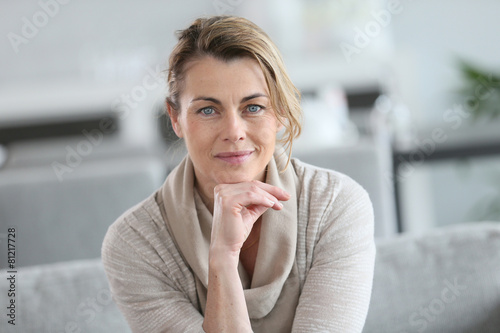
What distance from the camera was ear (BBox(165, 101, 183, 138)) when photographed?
30.4 inches

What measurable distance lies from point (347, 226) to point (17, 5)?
9.79ft

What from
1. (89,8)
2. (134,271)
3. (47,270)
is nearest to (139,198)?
(47,270)

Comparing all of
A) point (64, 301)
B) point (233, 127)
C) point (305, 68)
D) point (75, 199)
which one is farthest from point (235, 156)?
point (305, 68)

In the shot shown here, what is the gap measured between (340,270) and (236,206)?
0.50 feet

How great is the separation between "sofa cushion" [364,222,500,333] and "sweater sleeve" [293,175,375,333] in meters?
0.28

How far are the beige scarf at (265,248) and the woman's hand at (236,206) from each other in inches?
1.7

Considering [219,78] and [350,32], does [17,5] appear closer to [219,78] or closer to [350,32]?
[350,32]

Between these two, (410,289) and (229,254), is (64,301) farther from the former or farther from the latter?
(410,289)

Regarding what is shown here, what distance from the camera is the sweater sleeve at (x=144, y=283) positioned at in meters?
0.78

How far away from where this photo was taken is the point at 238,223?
2.41 ft

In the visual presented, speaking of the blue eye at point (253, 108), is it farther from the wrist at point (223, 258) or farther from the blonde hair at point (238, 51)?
the wrist at point (223, 258)

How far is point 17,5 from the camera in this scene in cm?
332

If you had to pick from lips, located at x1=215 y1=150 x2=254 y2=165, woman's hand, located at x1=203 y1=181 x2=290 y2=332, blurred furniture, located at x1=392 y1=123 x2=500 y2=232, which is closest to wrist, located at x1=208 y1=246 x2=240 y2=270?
woman's hand, located at x1=203 y1=181 x2=290 y2=332

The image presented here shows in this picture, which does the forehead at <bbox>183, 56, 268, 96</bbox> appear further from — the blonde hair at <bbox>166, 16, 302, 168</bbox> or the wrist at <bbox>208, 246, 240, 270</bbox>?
the wrist at <bbox>208, 246, 240, 270</bbox>
